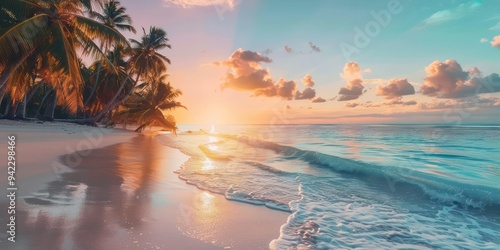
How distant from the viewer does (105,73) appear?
31734 mm

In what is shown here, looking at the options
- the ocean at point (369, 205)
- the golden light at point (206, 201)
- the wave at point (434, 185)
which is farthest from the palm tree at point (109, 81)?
the golden light at point (206, 201)

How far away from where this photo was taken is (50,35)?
1173 centimetres

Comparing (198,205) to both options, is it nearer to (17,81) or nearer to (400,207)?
(400,207)

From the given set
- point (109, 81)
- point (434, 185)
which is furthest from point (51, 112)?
point (434, 185)

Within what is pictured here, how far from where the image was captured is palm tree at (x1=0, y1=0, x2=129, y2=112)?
9909mm

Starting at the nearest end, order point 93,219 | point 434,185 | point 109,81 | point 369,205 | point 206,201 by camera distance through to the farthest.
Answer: point 93,219
point 206,201
point 369,205
point 434,185
point 109,81

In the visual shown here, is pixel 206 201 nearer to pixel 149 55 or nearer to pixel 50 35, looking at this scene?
pixel 50 35

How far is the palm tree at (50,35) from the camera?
390 inches

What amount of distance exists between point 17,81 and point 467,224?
17.4 m

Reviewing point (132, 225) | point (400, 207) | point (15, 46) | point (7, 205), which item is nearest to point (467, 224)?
point (400, 207)

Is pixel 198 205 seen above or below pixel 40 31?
below

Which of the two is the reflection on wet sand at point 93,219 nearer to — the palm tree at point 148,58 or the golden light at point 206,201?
the golden light at point 206,201

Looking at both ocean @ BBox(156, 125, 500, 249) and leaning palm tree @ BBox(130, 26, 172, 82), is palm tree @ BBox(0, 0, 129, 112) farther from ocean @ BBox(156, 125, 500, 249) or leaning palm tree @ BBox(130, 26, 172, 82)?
leaning palm tree @ BBox(130, 26, 172, 82)

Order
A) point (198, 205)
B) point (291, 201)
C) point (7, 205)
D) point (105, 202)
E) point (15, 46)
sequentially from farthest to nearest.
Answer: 1. point (15, 46)
2. point (291, 201)
3. point (198, 205)
4. point (105, 202)
5. point (7, 205)
